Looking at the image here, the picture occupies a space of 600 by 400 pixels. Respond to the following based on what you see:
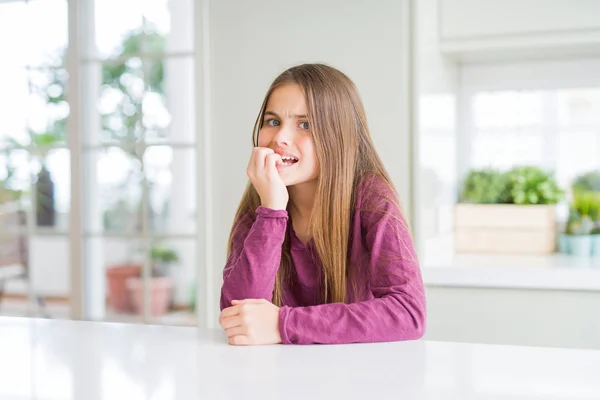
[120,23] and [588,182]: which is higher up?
[120,23]

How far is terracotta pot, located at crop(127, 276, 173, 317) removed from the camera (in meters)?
5.51

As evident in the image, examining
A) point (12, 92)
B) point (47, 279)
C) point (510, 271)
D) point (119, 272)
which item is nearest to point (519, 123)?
point (510, 271)

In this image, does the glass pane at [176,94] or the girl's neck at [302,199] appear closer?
the girl's neck at [302,199]

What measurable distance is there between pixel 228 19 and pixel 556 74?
4.40ft

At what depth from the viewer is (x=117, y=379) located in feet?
2.40

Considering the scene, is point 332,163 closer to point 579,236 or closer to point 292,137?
point 292,137

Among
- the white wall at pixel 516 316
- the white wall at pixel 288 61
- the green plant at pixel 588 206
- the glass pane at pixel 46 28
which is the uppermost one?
the glass pane at pixel 46 28

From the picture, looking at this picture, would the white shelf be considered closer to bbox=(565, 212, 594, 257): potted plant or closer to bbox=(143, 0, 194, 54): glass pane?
bbox=(565, 212, 594, 257): potted plant

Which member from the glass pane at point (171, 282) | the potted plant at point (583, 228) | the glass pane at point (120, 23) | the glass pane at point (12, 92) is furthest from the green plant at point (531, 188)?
the glass pane at point (120, 23)

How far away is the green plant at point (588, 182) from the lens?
2.65m

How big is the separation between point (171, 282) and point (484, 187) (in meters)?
3.77

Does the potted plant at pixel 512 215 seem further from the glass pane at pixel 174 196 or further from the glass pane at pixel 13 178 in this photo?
the glass pane at pixel 174 196

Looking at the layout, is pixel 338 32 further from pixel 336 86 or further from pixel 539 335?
pixel 539 335

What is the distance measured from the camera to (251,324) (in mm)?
938
